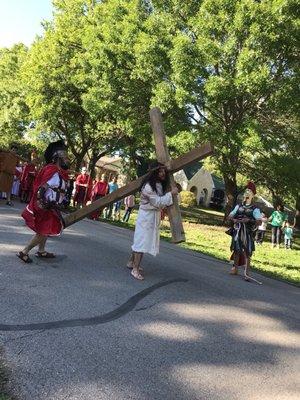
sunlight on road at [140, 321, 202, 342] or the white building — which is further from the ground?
the white building

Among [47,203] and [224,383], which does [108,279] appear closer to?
[47,203]

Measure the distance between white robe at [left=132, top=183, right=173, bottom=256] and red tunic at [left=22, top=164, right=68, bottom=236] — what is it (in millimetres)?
1174

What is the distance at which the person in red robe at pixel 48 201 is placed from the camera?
7037 mm

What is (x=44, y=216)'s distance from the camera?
719 centimetres

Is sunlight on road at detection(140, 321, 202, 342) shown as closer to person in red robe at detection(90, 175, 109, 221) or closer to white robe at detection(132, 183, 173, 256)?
white robe at detection(132, 183, 173, 256)

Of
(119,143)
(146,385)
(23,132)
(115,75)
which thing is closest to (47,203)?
(146,385)

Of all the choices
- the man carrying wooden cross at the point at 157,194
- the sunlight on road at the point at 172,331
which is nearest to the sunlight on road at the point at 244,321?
the sunlight on road at the point at 172,331

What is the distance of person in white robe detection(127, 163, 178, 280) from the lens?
7.09 m

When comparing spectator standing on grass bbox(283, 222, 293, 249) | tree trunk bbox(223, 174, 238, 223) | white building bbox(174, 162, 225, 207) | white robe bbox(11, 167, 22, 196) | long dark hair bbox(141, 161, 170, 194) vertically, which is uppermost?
white building bbox(174, 162, 225, 207)

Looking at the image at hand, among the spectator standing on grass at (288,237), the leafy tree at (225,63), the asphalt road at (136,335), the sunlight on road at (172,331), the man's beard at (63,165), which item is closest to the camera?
the asphalt road at (136,335)

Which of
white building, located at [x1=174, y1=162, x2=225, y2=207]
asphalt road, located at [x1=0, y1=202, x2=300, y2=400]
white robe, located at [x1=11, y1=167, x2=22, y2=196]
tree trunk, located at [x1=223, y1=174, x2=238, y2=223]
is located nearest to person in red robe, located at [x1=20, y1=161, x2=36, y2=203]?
white robe, located at [x1=11, y1=167, x2=22, y2=196]

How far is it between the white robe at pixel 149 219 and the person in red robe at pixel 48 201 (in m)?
1.16

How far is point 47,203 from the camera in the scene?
7.00m

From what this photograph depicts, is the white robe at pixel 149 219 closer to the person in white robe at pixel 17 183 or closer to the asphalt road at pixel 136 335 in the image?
the asphalt road at pixel 136 335
